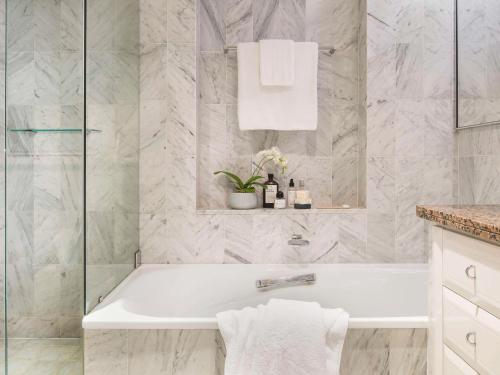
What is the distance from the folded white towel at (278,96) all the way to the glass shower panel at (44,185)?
1028 mm

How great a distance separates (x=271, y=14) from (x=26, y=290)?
6.71ft

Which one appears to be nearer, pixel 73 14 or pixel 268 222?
pixel 73 14

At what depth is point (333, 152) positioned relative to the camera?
2377 mm

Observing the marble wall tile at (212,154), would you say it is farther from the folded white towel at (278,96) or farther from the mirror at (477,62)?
the mirror at (477,62)

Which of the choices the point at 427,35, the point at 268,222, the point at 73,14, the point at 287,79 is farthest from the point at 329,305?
the point at 73,14

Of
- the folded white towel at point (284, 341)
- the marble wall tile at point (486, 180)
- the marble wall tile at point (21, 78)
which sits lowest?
the folded white towel at point (284, 341)

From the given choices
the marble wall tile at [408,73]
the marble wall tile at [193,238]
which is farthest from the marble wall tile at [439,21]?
the marble wall tile at [193,238]

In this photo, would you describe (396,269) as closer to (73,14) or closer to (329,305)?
(329,305)

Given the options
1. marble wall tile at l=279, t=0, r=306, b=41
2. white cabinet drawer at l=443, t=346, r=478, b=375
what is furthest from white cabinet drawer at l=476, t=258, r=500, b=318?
marble wall tile at l=279, t=0, r=306, b=41

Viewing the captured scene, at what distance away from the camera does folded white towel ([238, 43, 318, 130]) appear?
7.23 ft

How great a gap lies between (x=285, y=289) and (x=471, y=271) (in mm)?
1222

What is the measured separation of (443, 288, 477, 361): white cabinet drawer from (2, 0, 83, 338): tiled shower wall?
48.9 inches

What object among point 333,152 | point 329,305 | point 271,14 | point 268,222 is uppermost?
point 271,14

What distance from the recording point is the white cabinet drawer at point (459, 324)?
0.92 metres
